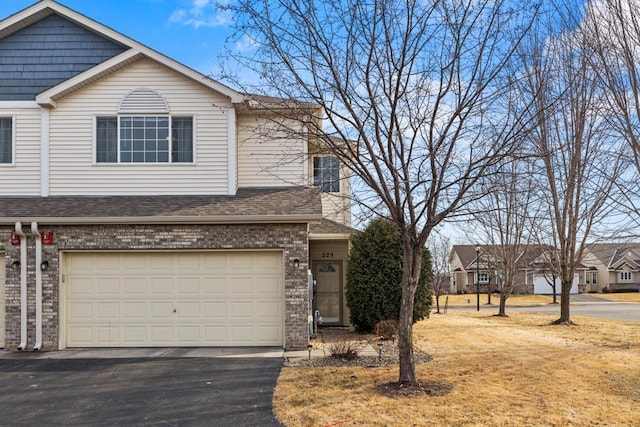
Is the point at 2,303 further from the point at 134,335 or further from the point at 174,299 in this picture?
the point at 174,299

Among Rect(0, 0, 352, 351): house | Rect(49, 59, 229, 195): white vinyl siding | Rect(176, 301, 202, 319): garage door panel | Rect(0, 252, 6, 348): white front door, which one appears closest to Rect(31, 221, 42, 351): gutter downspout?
Rect(0, 0, 352, 351): house

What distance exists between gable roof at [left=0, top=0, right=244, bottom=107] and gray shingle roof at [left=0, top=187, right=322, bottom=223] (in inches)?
89.4

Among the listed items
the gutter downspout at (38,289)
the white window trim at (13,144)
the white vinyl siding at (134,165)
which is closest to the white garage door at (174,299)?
the gutter downspout at (38,289)

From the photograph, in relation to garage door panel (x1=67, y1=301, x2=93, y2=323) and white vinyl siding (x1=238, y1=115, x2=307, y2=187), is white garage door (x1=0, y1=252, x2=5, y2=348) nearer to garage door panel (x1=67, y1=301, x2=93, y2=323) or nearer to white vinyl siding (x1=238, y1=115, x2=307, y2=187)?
garage door panel (x1=67, y1=301, x2=93, y2=323)

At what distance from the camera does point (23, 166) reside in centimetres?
1370

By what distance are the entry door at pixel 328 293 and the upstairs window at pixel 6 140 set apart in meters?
8.34

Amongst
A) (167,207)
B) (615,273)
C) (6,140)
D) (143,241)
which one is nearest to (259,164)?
(167,207)

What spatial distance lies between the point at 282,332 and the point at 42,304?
5.10m

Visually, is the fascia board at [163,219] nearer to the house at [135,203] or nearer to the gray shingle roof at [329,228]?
the house at [135,203]

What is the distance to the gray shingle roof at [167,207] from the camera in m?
12.5

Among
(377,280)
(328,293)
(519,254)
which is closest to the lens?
(377,280)

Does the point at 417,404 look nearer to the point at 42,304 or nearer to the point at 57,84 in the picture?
the point at 42,304

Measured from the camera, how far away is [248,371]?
1041 cm

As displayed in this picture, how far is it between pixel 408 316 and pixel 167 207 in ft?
20.6
